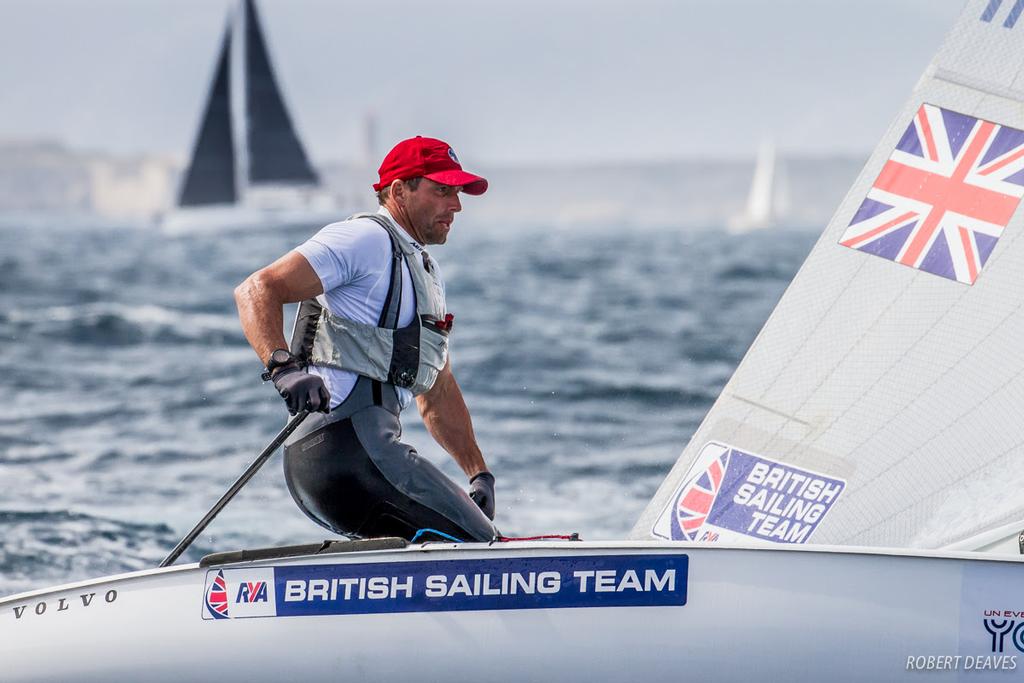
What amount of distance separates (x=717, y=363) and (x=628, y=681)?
9.22m

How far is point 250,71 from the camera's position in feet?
142

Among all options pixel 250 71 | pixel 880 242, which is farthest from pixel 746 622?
pixel 250 71

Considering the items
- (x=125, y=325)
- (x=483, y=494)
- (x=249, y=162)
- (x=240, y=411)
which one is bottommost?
(x=483, y=494)

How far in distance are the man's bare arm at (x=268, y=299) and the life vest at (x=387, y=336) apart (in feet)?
0.53

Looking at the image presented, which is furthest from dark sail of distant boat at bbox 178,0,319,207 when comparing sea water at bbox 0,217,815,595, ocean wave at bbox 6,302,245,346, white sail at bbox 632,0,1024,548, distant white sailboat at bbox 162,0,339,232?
white sail at bbox 632,0,1024,548

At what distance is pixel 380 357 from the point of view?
2787 millimetres

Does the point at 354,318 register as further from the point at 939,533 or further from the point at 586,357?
the point at 586,357

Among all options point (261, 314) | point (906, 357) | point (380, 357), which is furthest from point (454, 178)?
point (906, 357)

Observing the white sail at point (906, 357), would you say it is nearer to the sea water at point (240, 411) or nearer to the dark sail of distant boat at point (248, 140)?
the sea water at point (240, 411)

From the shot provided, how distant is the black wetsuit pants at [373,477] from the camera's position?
2756mm

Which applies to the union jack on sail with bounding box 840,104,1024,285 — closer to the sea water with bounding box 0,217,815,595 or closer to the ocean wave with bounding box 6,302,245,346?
the sea water with bounding box 0,217,815,595

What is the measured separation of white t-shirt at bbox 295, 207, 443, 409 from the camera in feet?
8.79

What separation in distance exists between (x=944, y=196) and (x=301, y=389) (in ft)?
5.60

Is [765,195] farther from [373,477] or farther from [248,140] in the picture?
[373,477]
